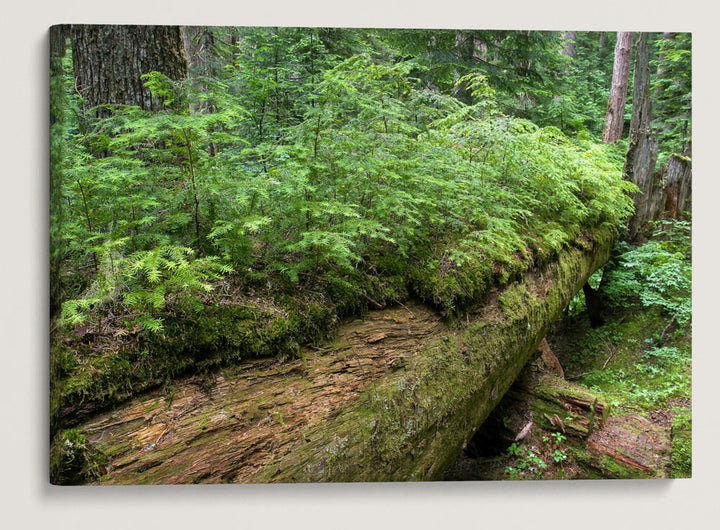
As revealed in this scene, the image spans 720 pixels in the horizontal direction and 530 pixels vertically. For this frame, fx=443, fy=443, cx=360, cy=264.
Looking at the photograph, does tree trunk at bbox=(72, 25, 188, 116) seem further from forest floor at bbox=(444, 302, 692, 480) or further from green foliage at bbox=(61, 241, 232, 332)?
forest floor at bbox=(444, 302, 692, 480)

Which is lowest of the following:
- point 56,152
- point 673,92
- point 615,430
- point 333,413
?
point 615,430

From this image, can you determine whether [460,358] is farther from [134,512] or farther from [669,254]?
[669,254]

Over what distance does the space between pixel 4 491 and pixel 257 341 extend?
203cm

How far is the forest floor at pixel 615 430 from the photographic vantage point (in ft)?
10.6

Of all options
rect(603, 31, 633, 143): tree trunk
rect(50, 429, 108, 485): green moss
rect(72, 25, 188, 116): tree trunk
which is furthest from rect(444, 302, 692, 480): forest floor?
rect(603, 31, 633, 143): tree trunk

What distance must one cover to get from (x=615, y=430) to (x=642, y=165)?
12.1ft

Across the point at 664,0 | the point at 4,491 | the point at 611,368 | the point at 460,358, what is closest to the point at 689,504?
the point at 611,368

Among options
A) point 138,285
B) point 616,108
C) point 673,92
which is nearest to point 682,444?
point 673,92

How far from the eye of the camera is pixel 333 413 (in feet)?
7.09

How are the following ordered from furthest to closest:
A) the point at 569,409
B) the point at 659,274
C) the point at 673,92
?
1. the point at 659,274
2. the point at 673,92
3. the point at 569,409

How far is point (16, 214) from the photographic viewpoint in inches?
113

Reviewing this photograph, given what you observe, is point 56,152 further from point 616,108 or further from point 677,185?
point 616,108

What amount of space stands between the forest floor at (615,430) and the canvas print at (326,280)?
18mm

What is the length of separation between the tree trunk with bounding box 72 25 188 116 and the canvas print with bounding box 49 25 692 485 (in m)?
0.01
